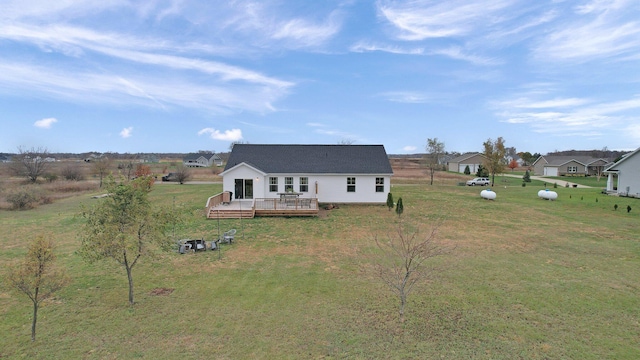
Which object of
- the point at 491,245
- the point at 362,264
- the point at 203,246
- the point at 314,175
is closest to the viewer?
the point at 362,264

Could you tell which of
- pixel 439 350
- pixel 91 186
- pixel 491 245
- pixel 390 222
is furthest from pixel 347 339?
pixel 91 186

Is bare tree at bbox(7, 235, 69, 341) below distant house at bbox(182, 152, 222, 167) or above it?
below

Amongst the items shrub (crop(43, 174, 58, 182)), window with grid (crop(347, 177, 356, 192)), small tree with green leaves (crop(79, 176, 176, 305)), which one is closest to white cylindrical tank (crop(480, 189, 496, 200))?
window with grid (crop(347, 177, 356, 192))

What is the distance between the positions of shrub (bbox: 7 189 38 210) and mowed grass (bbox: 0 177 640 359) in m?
10.8

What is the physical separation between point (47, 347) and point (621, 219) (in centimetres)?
2917

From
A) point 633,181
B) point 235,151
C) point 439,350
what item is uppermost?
point 235,151

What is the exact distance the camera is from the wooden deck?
68.8 ft

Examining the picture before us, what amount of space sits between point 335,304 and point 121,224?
6.18 meters

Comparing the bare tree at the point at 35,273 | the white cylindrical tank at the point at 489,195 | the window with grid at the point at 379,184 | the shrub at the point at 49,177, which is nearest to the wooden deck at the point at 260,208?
the window with grid at the point at 379,184

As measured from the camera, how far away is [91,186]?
38.0 metres

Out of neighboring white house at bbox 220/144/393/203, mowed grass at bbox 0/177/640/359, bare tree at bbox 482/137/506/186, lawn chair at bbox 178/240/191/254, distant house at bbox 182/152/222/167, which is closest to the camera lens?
mowed grass at bbox 0/177/640/359

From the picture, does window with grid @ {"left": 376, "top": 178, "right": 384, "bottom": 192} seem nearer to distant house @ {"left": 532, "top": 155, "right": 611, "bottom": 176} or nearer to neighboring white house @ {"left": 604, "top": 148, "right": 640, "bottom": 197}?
neighboring white house @ {"left": 604, "top": 148, "right": 640, "bottom": 197}

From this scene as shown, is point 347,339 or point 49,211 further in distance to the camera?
point 49,211

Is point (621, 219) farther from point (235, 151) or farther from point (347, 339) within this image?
point (235, 151)
